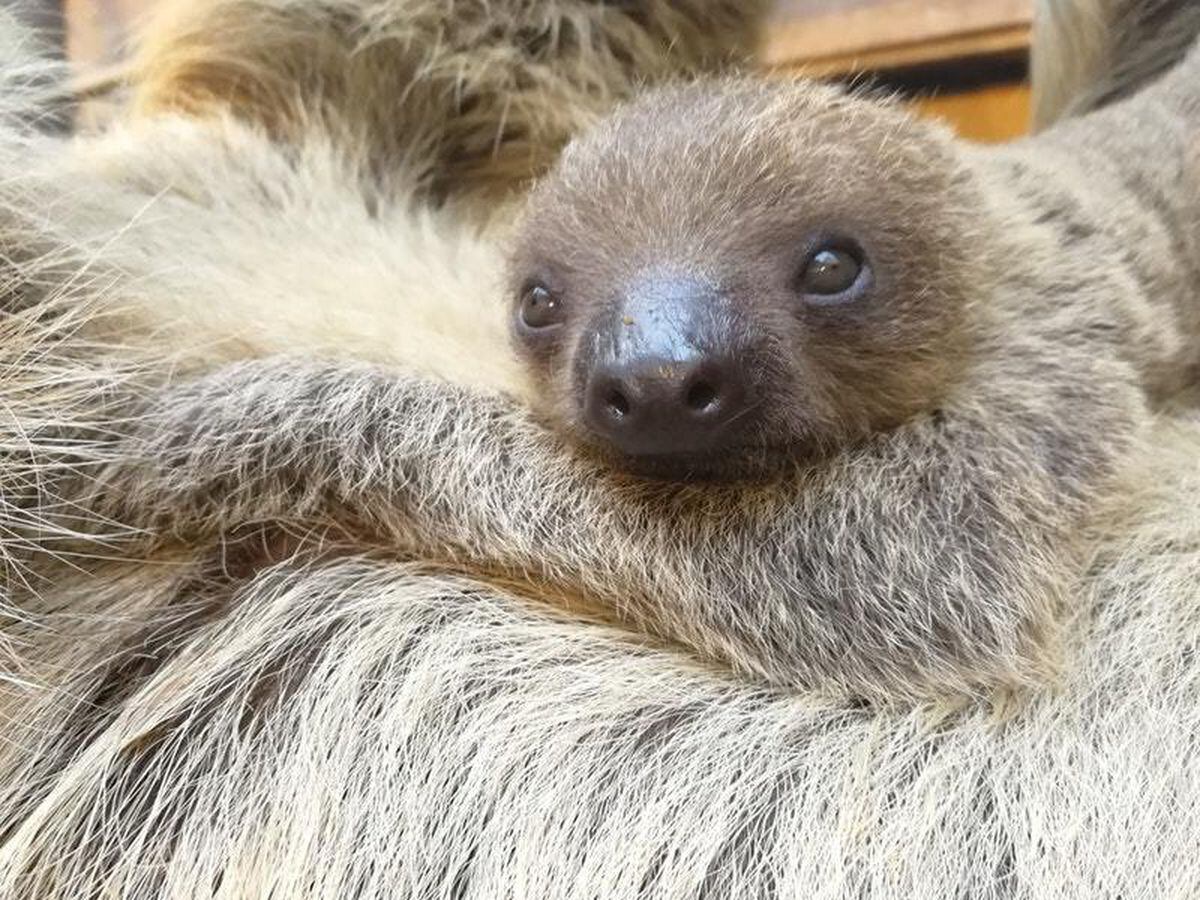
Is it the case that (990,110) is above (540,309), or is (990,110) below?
below

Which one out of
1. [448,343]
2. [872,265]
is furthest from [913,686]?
[448,343]

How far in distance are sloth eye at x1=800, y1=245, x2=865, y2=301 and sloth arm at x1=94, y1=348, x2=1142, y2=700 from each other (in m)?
0.15

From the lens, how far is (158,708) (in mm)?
1051

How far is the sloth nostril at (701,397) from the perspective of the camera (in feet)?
3.21

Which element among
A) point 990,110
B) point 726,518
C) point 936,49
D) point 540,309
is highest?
point 540,309

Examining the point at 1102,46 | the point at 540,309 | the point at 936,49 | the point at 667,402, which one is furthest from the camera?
the point at 936,49

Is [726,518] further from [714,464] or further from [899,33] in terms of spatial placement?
[899,33]

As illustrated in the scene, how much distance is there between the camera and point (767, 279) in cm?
108

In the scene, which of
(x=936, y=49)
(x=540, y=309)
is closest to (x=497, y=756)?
(x=540, y=309)

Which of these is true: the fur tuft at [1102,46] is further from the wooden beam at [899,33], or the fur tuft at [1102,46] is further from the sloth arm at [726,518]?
the sloth arm at [726,518]

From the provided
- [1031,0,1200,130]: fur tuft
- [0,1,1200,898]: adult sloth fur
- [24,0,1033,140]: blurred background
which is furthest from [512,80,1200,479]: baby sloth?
[24,0,1033,140]: blurred background

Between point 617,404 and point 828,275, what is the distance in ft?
0.79

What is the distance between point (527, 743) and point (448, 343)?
1.55ft

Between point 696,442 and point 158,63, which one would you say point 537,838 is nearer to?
point 696,442
